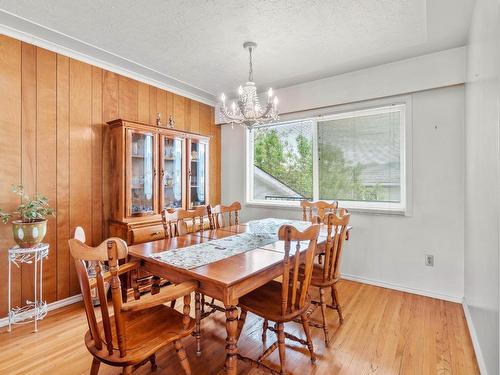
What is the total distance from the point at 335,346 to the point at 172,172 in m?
2.53

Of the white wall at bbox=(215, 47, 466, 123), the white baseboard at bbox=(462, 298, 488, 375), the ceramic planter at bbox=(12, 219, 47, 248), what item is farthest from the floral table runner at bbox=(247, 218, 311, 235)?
the ceramic planter at bbox=(12, 219, 47, 248)

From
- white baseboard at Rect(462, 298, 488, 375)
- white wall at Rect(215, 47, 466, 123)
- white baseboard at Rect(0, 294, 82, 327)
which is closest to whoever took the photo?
white baseboard at Rect(462, 298, 488, 375)

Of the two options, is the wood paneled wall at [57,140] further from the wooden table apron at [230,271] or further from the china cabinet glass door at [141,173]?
the wooden table apron at [230,271]

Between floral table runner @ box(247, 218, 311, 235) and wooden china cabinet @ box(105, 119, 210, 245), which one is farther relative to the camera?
wooden china cabinet @ box(105, 119, 210, 245)

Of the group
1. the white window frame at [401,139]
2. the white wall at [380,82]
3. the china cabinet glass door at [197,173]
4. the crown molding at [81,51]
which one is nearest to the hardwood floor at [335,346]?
the white window frame at [401,139]

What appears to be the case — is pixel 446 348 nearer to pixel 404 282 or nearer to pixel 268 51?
pixel 404 282

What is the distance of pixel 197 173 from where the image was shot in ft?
12.3

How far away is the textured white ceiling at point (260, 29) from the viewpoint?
2.01 m

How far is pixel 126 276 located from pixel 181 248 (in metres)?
1.20

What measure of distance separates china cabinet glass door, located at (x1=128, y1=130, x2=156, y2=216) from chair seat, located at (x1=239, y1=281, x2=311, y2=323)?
1718mm

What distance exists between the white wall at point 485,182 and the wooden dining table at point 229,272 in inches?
39.8

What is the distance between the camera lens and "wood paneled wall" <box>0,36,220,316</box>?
89.9 inches

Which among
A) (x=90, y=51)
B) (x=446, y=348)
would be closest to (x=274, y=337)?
(x=446, y=348)

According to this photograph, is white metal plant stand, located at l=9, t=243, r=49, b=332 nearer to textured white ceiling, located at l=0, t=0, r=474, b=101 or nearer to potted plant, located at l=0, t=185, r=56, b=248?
potted plant, located at l=0, t=185, r=56, b=248
